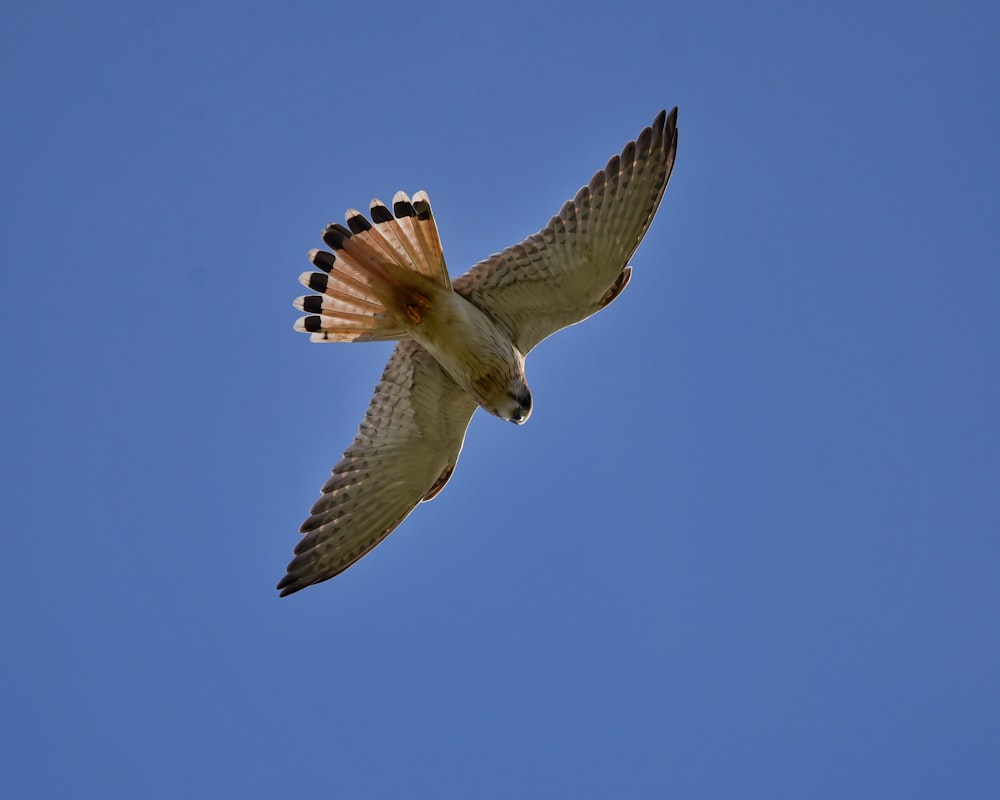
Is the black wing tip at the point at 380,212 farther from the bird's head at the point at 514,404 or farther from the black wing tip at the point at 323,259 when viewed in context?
the bird's head at the point at 514,404

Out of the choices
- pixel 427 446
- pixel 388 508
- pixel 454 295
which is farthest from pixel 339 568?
pixel 454 295

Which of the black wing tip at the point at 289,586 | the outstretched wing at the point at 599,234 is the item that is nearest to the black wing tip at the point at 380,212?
the outstretched wing at the point at 599,234

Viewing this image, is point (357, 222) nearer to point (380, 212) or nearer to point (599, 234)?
point (380, 212)

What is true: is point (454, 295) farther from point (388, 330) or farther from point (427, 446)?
point (427, 446)

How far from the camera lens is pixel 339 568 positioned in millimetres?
7836

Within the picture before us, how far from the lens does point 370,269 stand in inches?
295

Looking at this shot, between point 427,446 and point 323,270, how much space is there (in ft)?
5.16

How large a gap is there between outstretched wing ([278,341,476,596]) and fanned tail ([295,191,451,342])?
378 mm

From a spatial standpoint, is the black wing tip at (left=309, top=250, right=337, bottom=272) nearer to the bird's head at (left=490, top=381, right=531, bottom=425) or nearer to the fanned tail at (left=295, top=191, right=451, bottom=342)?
the fanned tail at (left=295, top=191, right=451, bottom=342)

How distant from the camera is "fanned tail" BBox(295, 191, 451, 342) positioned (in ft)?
23.7

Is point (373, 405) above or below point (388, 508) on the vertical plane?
above

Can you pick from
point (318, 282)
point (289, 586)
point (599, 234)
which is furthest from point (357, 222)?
point (289, 586)

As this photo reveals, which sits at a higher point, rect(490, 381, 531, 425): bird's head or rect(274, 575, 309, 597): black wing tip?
rect(490, 381, 531, 425): bird's head

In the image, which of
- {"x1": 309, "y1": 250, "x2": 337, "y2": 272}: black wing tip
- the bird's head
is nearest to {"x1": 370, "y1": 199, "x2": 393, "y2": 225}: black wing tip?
{"x1": 309, "y1": 250, "x2": 337, "y2": 272}: black wing tip
